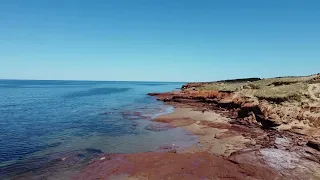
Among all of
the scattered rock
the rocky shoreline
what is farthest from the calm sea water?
the scattered rock

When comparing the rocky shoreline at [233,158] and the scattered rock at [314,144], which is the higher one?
the scattered rock at [314,144]

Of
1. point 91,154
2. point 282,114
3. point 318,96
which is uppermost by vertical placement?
point 318,96

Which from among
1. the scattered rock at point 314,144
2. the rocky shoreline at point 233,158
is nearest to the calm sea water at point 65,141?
the rocky shoreline at point 233,158

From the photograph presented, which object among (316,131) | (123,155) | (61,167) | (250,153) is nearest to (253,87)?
(316,131)

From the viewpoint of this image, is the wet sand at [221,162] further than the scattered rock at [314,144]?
No

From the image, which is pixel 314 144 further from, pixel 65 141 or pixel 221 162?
pixel 65 141

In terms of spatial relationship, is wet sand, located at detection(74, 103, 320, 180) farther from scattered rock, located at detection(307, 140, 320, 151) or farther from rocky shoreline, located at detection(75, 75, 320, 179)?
scattered rock, located at detection(307, 140, 320, 151)

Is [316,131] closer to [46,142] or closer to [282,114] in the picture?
[282,114]

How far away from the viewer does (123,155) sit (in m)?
18.1

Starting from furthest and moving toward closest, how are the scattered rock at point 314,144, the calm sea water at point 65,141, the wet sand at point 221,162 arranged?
the scattered rock at point 314,144 < the calm sea water at point 65,141 < the wet sand at point 221,162

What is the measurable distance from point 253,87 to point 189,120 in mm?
19474

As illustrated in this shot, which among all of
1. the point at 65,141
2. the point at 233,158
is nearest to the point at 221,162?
the point at 233,158

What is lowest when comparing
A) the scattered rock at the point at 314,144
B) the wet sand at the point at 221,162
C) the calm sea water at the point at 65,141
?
the calm sea water at the point at 65,141

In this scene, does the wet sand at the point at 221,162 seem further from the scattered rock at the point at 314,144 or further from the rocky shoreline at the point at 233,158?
the scattered rock at the point at 314,144
